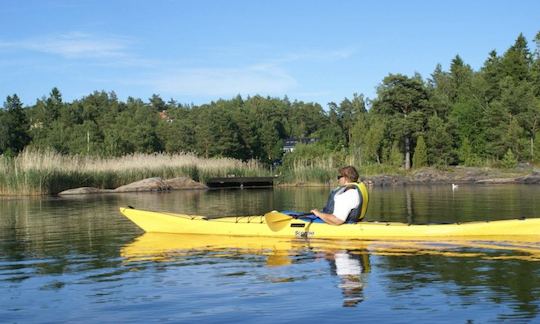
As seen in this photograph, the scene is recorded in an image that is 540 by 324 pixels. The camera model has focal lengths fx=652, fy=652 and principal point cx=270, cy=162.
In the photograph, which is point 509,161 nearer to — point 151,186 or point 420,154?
point 420,154

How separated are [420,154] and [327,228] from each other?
3226 cm

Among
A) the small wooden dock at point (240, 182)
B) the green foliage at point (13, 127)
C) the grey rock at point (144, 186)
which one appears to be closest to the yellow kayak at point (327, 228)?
the grey rock at point (144, 186)

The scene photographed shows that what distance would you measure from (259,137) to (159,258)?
168 ft

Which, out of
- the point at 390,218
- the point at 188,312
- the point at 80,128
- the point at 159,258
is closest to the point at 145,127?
the point at 80,128

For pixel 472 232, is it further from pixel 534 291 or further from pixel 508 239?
pixel 534 291

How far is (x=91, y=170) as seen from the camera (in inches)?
1104

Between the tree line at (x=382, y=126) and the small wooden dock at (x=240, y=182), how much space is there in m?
7.57

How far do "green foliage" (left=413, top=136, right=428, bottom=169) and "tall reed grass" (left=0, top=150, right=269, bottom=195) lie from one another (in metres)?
10.9

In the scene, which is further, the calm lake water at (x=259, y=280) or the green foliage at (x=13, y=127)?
the green foliage at (x=13, y=127)

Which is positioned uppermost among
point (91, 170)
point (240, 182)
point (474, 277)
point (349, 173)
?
point (91, 170)

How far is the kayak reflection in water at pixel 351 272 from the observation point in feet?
21.0

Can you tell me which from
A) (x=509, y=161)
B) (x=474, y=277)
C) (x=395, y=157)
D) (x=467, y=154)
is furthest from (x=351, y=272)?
(x=467, y=154)

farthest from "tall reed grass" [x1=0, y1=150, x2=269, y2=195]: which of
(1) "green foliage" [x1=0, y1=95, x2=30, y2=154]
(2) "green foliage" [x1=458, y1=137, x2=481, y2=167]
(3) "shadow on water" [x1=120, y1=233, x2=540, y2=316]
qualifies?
(1) "green foliage" [x1=0, y1=95, x2=30, y2=154]

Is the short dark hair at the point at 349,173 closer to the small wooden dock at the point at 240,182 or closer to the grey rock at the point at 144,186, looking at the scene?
the grey rock at the point at 144,186
